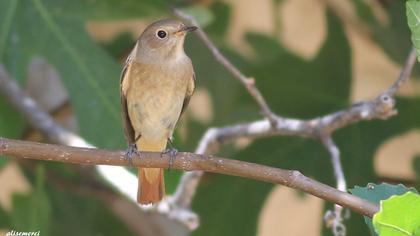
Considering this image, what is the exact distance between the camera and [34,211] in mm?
4156

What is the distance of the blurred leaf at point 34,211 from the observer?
4.14 meters

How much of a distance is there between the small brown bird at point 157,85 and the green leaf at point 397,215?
1.58m

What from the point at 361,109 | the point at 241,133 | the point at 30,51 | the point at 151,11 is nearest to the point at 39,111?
the point at 30,51

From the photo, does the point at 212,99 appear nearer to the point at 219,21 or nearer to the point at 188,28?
the point at 219,21

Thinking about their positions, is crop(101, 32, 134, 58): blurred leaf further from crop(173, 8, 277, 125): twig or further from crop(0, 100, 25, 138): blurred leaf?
crop(173, 8, 277, 125): twig

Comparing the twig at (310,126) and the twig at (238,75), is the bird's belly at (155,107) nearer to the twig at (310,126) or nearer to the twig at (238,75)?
the twig at (310,126)

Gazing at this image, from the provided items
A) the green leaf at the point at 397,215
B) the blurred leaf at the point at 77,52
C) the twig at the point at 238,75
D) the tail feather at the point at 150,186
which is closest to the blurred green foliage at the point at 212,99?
the blurred leaf at the point at 77,52

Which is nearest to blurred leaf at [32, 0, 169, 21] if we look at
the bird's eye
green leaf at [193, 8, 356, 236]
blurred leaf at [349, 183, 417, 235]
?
the bird's eye

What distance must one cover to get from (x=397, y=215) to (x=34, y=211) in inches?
95.3

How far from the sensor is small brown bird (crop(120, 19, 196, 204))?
3.65 metres

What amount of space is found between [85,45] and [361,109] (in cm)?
128

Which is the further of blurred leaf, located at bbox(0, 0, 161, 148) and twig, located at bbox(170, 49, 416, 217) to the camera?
blurred leaf, located at bbox(0, 0, 161, 148)

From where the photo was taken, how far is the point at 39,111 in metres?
3.98

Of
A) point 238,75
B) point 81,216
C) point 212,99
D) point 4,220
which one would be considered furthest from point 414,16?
point 81,216
